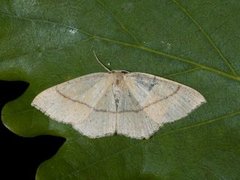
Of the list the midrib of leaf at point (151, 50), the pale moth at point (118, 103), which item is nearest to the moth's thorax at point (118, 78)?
the pale moth at point (118, 103)

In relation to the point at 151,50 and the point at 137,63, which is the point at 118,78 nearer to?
the point at 137,63

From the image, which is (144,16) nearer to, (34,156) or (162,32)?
(162,32)

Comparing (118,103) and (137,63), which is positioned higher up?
(137,63)

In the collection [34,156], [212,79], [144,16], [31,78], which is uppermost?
[144,16]

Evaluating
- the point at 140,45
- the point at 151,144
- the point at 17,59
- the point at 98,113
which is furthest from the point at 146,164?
the point at 17,59

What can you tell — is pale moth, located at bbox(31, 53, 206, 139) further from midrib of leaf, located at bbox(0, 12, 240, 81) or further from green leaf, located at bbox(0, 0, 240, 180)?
midrib of leaf, located at bbox(0, 12, 240, 81)

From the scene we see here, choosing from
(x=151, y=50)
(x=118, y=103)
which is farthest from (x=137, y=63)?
(x=118, y=103)
